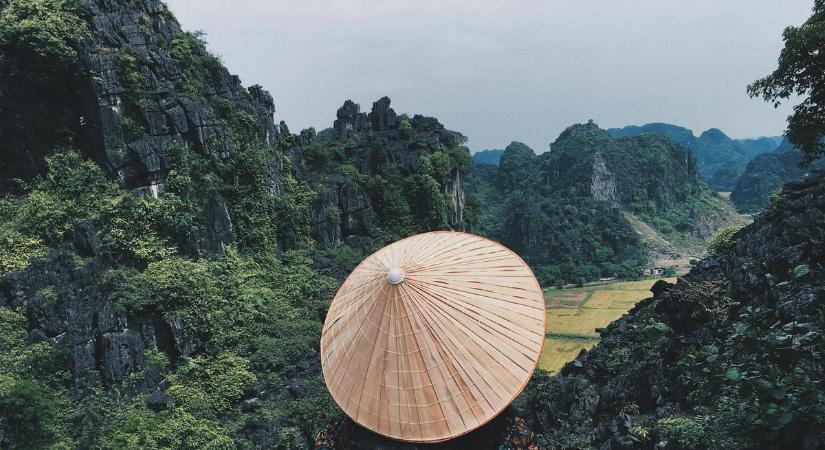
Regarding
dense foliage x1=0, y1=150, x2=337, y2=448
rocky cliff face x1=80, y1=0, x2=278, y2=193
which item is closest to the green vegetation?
dense foliage x1=0, y1=150, x2=337, y2=448

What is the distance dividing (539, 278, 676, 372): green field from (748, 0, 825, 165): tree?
47.1 feet

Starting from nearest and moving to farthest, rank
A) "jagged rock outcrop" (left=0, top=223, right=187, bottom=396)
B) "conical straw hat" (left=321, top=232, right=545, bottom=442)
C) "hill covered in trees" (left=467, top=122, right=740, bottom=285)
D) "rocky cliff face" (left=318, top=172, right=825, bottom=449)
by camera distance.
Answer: "rocky cliff face" (left=318, top=172, right=825, bottom=449) < "conical straw hat" (left=321, top=232, right=545, bottom=442) < "jagged rock outcrop" (left=0, top=223, right=187, bottom=396) < "hill covered in trees" (left=467, top=122, right=740, bottom=285)

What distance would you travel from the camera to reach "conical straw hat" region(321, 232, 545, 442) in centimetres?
301

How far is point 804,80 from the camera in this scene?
40.8ft

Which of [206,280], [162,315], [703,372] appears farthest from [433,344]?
[206,280]

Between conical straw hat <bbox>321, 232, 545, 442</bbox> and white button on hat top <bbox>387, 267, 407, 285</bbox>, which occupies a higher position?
white button on hat top <bbox>387, 267, 407, 285</bbox>

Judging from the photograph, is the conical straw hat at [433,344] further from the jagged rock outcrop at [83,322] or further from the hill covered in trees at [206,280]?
the jagged rock outcrop at [83,322]

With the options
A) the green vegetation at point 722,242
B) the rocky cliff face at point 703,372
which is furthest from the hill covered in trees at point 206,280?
the green vegetation at point 722,242

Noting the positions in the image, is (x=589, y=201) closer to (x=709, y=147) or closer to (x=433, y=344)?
(x=433, y=344)

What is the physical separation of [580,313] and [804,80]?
23983 mm

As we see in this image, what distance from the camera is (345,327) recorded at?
11.5 ft

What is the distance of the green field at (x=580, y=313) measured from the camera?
27.8 m

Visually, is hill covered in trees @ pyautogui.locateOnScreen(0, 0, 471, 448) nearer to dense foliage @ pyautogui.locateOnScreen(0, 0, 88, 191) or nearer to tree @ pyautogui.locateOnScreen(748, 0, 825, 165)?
dense foliage @ pyautogui.locateOnScreen(0, 0, 88, 191)

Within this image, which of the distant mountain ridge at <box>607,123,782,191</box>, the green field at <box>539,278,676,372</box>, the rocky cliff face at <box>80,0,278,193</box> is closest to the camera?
the rocky cliff face at <box>80,0,278,193</box>
